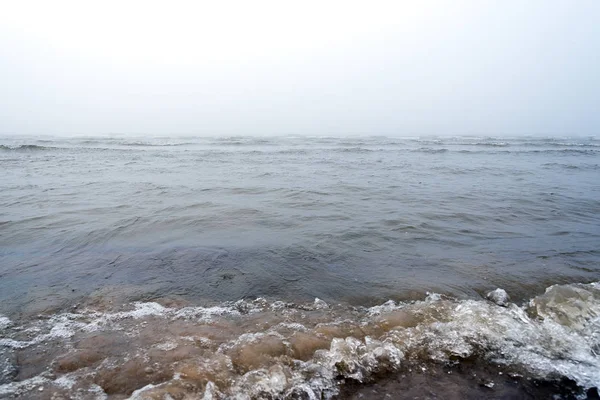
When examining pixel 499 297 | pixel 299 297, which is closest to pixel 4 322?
pixel 299 297

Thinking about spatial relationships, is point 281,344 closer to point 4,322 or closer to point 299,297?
point 299,297

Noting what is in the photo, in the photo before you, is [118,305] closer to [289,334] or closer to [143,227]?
[289,334]

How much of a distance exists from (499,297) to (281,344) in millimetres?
2905

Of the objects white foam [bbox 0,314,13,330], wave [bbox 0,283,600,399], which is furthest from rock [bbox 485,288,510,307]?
white foam [bbox 0,314,13,330]

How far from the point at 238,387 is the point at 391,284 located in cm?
261

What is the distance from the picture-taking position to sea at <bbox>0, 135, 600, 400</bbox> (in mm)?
2746

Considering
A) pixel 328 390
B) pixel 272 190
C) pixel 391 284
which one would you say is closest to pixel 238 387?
pixel 328 390

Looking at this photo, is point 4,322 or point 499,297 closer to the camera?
point 4,322

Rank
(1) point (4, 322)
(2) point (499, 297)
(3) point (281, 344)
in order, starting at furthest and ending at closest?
(2) point (499, 297), (1) point (4, 322), (3) point (281, 344)

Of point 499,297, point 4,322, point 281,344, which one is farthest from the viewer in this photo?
point 499,297

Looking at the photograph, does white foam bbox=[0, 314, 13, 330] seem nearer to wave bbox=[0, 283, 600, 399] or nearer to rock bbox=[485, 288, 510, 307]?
wave bbox=[0, 283, 600, 399]

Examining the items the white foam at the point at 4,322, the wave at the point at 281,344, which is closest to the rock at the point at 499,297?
the wave at the point at 281,344

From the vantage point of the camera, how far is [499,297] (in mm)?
4117

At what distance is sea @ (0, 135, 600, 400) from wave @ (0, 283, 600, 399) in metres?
0.02
